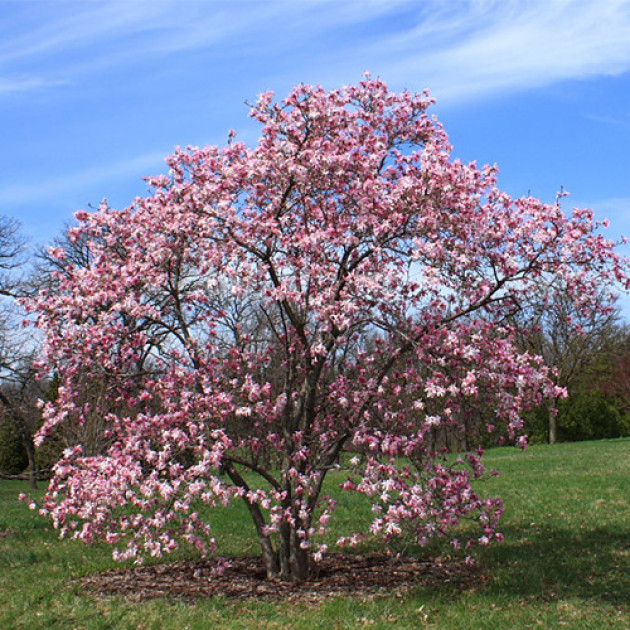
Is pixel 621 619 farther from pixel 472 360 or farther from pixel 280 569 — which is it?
pixel 280 569

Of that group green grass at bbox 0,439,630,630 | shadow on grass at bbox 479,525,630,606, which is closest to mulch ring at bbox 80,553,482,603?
green grass at bbox 0,439,630,630

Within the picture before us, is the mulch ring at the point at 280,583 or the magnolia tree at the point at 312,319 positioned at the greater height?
the magnolia tree at the point at 312,319

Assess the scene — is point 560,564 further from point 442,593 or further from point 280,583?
point 280,583

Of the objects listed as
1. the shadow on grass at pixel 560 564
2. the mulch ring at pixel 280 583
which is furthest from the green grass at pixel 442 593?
the mulch ring at pixel 280 583

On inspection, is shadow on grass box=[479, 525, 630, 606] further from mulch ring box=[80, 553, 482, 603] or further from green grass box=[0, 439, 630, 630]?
mulch ring box=[80, 553, 482, 603]

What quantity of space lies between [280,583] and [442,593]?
7.19ft

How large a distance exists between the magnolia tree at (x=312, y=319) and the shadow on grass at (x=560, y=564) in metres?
1.07

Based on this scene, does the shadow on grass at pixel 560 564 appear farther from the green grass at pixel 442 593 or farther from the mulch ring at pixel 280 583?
the mulch ring at pixel 280 583

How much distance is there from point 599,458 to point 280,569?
19399 mm

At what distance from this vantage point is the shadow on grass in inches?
351

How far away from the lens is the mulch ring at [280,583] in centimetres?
910

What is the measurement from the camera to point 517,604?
8.45 metres

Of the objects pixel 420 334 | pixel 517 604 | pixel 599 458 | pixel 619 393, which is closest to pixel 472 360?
pixel 420 334

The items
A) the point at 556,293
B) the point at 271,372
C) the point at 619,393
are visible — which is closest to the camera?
the point at 556,293
